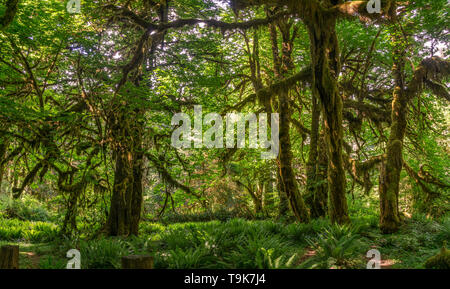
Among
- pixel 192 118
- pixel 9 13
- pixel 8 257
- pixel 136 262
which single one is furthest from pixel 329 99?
pixel 8 257

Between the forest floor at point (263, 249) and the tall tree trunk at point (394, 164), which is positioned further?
the tall tree trunk at point (394, 164)

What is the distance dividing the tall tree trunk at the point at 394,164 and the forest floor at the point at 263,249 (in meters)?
0.46

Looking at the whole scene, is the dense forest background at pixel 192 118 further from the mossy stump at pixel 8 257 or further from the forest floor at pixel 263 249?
the mossy stump at pixel 8 257

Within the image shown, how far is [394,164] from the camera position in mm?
7723

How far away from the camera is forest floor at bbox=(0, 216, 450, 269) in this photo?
4.76 m

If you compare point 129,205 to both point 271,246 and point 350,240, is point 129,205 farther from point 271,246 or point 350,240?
Answer: point 350,240

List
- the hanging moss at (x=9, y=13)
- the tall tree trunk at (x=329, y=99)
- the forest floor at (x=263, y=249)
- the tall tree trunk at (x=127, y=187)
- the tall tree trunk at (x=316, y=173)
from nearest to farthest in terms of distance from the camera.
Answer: the hanging moss at (x=9, y=13), the forest floor at (x=263, y=249), the tall tree trunk at (x=329, y=99), the tall tree trunk at (x=127, y=187), the tall tree trunk at (x=316, y=173)

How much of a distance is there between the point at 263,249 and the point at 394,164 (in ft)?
17.5

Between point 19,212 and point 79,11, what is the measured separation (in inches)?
506

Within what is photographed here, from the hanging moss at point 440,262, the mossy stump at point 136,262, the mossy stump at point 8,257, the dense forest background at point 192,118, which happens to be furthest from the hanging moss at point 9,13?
the hanging moss at point 440,262

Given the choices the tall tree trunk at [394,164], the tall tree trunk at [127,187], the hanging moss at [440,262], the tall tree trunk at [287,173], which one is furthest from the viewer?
the tall tree trunk at [287,173]

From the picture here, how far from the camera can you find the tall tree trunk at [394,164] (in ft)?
24.8

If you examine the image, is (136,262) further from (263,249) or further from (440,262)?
(440,262)
